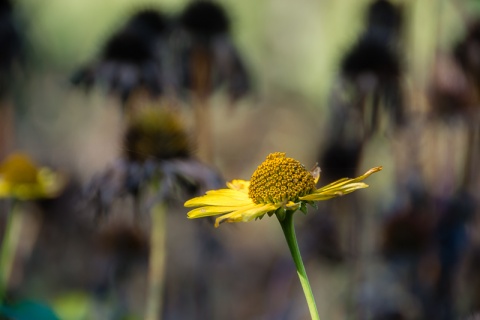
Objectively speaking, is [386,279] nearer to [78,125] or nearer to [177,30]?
[177,30]

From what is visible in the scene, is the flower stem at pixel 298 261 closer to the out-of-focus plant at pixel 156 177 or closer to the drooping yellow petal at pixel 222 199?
the drooping yellow petal at pixel 222 199

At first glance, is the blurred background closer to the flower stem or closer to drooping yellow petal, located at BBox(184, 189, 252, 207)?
drooping yellow petal, located at BBox(184, 189, 252, 207)

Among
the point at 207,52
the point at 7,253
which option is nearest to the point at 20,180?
the point at 7,253

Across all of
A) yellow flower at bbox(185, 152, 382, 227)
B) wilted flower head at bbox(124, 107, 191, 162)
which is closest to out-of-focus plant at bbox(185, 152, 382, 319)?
yellow flower at bbox(185, 152, 382, 227)

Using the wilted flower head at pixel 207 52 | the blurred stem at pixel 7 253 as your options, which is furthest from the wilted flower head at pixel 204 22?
the blurred stem at pixel 7 253

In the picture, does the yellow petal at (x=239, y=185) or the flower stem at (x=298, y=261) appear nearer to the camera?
the flower stem at (x=298, y=261)

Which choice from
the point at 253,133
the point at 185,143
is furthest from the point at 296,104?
the point at 185,143

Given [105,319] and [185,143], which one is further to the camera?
[105,319]
